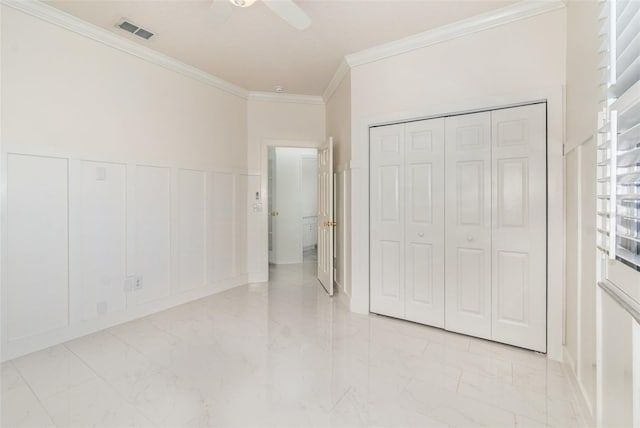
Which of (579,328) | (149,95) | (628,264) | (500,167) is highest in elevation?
(149,95)

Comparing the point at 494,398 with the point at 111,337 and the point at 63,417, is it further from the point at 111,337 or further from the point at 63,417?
the point at 111,337

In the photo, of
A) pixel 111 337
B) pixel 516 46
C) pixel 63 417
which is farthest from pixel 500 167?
pixel 111 337

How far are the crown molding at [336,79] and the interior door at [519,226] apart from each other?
1674mm

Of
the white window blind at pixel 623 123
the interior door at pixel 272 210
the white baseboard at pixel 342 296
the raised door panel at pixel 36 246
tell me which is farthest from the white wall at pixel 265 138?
the white window blind at pixel 623 123

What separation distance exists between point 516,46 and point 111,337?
426 cm

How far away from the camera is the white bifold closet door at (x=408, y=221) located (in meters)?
2.87

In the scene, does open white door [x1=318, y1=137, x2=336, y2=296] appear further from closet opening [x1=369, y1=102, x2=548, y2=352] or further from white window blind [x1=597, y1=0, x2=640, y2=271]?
white window blind [x1=597, y1=0, x2=640, y2=271]

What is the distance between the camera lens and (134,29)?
111 inches

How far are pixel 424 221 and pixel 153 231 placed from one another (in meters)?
2.88

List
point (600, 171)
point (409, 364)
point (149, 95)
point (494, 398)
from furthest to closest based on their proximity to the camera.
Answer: point (149, 95)
point (409, 364)
point (494, 398)
point (600, 171)

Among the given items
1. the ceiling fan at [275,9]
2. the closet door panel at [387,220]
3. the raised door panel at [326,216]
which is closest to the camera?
the ceiling fan at [275,9]

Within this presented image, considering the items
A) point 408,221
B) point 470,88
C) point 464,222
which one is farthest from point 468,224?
point 470,88

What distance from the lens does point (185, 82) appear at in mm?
3645

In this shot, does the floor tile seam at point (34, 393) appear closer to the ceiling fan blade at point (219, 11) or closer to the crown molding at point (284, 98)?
the ceiling fan blade at point (219, 11)
